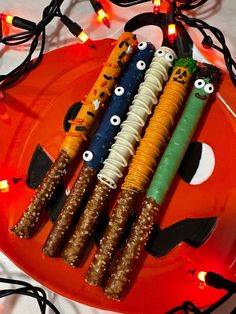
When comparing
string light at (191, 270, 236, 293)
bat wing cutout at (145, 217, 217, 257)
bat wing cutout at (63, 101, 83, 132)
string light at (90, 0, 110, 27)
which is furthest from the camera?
string light at (90, 0, 110, 27)

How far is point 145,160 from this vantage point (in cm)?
87

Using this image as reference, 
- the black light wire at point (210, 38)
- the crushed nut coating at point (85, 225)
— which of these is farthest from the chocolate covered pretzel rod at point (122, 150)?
the black light wire at point (210, 38)

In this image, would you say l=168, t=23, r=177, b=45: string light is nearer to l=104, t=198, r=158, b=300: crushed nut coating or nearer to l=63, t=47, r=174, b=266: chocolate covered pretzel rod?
l=63, t=47, r=174, b=266: chocolate covered pretzel rod

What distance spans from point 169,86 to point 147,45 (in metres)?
0.11

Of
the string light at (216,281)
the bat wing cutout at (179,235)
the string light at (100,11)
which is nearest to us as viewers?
the string light at (216,281)

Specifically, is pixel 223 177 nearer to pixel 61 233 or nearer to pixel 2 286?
pixel 61 233

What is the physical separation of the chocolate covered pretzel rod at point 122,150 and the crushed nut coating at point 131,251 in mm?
70

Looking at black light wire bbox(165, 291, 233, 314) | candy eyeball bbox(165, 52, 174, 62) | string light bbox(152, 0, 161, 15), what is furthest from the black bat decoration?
string light bbox(152, 0, 161, 15)

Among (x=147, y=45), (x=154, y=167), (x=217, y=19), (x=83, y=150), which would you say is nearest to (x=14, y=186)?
(x=83, y=150)

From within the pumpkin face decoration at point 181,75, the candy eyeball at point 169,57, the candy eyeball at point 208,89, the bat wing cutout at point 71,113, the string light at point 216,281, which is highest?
the candy eyeball at point 169,57

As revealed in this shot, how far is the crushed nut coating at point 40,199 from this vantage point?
854 mm

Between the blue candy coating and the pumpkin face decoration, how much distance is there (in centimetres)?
7

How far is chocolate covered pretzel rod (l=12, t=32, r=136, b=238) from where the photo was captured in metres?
0.86

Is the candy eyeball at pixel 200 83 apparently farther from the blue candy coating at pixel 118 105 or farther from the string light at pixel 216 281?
the string light at pixel 216 281
